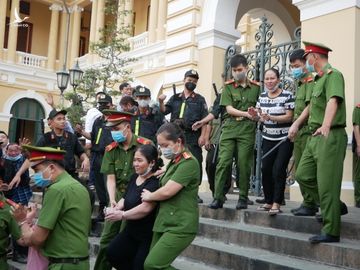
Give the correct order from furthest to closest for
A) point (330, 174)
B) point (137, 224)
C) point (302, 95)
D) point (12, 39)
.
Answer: point (12, 39), point (302, 95), point (330, 174), point (137, 224)

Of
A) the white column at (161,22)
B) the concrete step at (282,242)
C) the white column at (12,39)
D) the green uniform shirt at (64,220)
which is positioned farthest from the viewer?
the white column at (12,39)

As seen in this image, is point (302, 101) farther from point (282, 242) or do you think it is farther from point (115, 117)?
point (115, 117)

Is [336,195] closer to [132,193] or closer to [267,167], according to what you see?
[267,167]

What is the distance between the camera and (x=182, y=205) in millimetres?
3764

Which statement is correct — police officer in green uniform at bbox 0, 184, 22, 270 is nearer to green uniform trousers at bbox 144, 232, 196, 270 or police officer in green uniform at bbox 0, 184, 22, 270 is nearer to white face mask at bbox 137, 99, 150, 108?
green uniform trousers at bbox 144, 232, 196, 270

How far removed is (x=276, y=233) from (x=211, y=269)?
31.5 inches

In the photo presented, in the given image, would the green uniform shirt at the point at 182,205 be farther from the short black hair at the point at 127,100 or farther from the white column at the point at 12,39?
the white column at the point at 12,39

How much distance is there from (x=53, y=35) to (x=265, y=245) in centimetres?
2200

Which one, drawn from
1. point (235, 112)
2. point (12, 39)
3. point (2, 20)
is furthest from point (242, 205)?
point (2, 20)

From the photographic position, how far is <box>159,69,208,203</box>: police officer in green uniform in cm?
646

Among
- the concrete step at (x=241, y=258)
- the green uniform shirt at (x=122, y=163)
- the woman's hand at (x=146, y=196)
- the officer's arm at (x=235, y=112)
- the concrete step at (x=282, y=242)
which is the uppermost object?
the officer's arm at (x=235, y=112)

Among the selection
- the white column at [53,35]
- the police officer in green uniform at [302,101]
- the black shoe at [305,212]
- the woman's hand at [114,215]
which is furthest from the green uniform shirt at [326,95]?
the white column at [53,35]

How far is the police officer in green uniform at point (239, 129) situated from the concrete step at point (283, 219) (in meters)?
0.16

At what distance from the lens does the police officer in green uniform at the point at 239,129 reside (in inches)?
226
